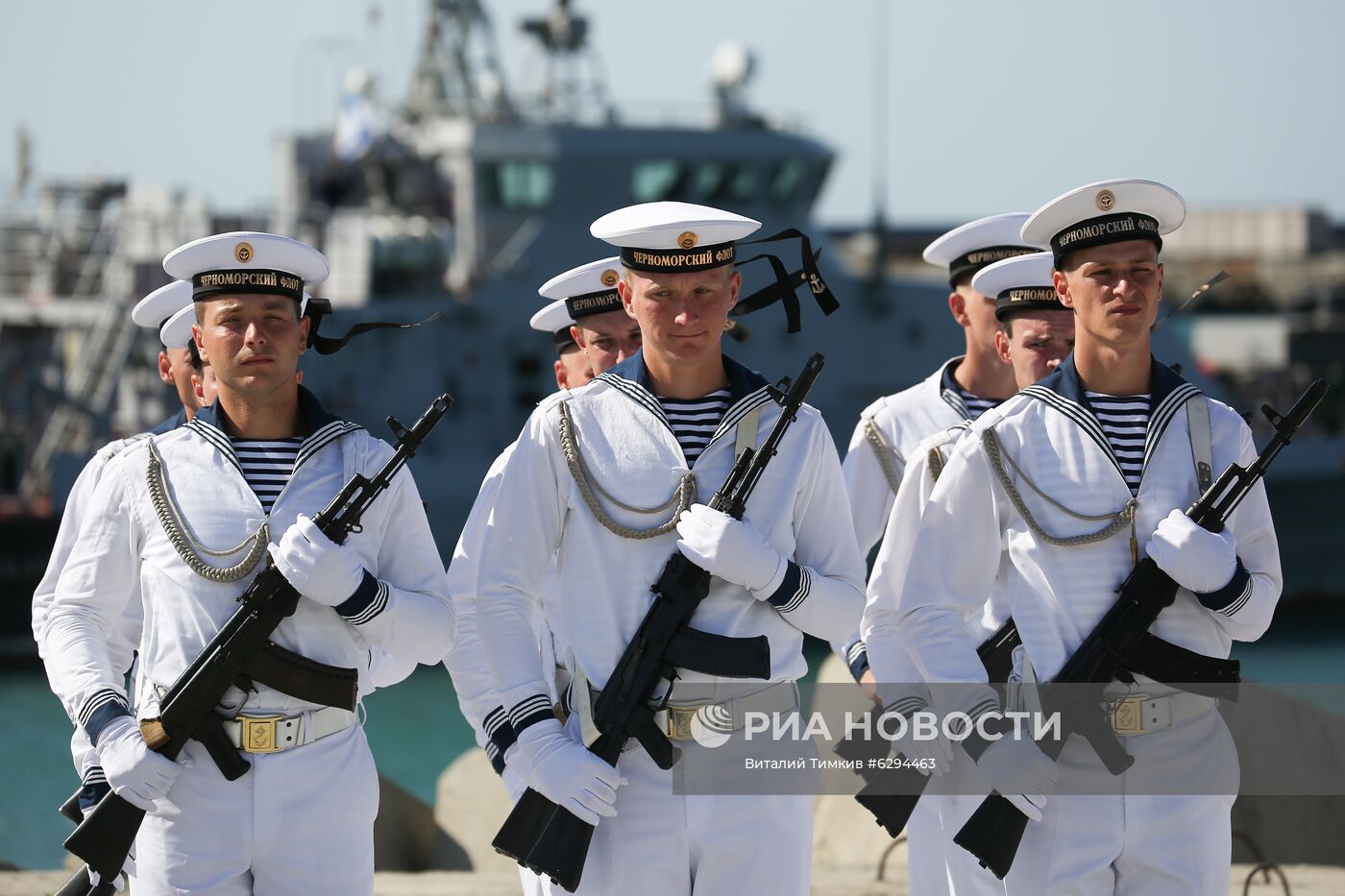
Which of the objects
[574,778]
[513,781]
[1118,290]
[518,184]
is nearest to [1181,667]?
[1118,290]

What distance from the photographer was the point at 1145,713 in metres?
3.68

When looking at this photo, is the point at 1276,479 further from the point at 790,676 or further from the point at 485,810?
the point at 790,676

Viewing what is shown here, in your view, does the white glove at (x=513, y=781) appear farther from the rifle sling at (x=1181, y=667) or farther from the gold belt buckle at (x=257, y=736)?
A: the rifle sling at (x=1181, y=667)

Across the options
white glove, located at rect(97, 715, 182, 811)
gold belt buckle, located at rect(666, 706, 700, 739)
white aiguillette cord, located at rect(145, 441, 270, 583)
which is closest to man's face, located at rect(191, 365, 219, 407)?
white aiguillette cord, located at rect(145, 441, 270, 583)

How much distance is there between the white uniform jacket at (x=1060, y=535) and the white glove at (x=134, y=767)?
5.33 feet

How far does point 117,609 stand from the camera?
3955 mm

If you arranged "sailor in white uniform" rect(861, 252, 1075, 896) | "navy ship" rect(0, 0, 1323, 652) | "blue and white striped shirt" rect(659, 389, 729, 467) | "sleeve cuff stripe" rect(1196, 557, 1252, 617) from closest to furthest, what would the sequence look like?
"sleeve cuff stripe" rect(1196, 557, 1252, 617)
"blue and white striped shirt" rect(659, 389, 729, 467)
"sailor in white uniform" rect(861, 252, 1075, 896)
"navy ship" rect(0, 0, 1323, 652)

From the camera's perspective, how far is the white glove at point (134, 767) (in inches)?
144

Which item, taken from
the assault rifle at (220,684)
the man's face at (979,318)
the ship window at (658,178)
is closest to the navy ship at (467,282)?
the ship window at (658,178)

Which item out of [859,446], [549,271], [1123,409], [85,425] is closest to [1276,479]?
[549,271]

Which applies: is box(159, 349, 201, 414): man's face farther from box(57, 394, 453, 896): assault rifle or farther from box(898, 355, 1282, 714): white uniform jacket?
box(898, 355, 1282, 714): white uniform jacket

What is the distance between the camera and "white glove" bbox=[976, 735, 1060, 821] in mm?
3639

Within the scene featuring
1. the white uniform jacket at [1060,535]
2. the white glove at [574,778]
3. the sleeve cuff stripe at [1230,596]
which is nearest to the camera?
the white glove at [574,778]

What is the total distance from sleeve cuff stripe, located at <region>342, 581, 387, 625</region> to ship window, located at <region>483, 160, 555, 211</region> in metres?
17.4
